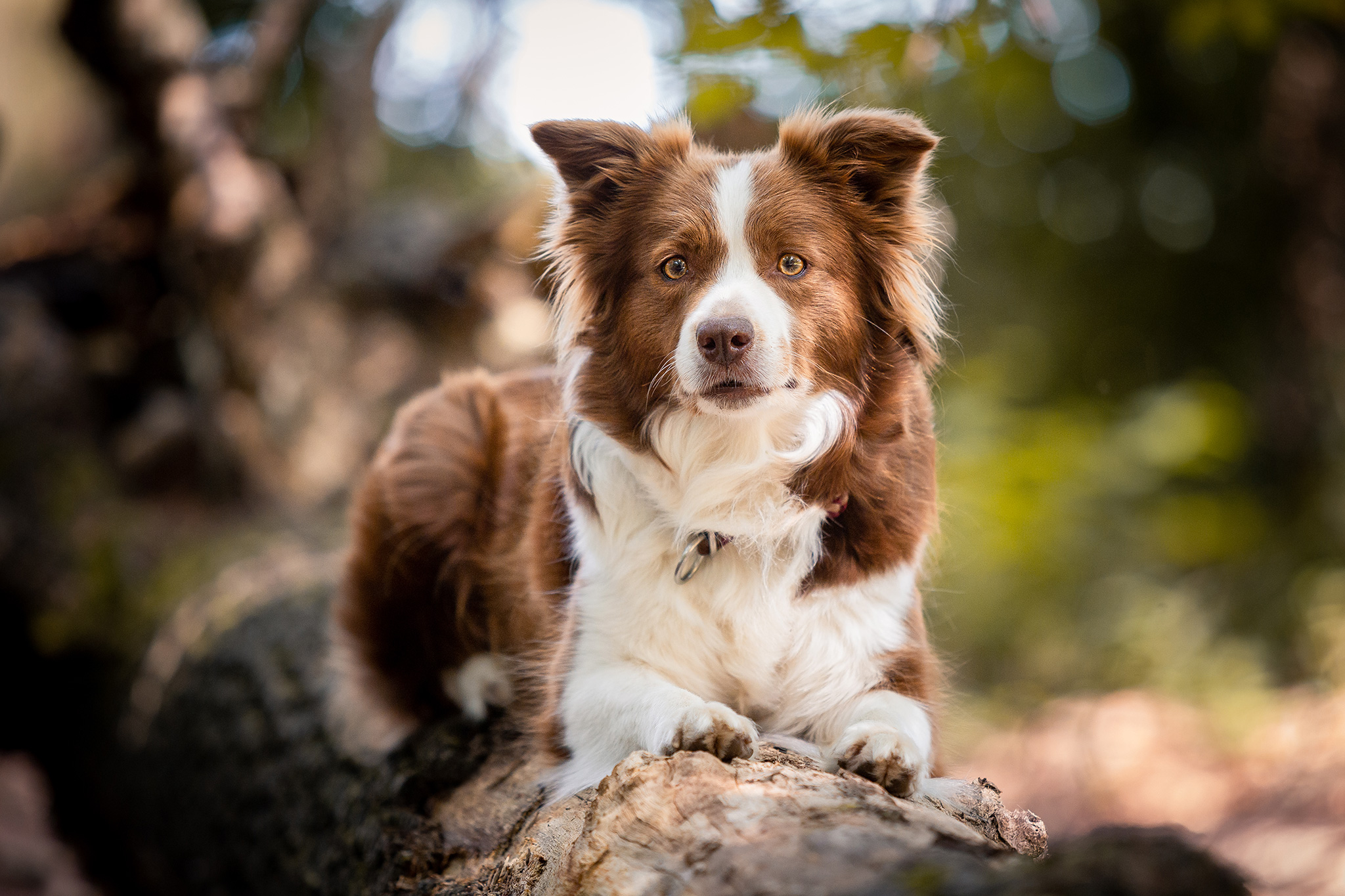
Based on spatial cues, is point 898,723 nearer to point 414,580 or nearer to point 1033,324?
point 414,580

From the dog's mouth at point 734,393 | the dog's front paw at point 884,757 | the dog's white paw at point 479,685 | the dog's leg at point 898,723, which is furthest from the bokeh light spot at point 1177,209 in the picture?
the dog's front paw at point 884,757

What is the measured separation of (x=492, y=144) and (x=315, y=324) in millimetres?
5795

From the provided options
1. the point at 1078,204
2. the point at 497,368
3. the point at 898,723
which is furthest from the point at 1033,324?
the point at 898,723

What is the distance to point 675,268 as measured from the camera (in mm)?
2930

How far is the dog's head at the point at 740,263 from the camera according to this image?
9.12 ft

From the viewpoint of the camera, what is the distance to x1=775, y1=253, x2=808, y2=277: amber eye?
2875 mm

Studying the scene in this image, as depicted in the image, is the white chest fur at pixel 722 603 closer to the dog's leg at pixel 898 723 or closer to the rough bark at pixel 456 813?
the dog's leg at pixel 898 723

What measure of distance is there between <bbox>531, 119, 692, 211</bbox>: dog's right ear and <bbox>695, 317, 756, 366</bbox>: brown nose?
763mm

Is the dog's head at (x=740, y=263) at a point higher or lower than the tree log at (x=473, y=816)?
higher

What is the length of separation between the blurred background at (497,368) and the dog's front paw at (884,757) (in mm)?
846

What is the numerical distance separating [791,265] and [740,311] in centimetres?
30

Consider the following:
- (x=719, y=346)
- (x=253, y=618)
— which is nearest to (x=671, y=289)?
(x=719, y=346)

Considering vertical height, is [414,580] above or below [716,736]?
below

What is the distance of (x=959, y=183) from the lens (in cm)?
1123
